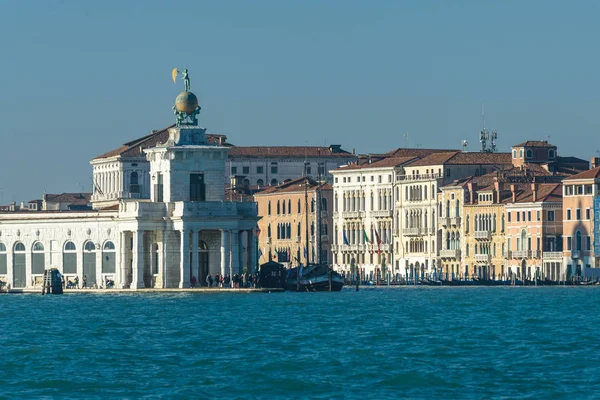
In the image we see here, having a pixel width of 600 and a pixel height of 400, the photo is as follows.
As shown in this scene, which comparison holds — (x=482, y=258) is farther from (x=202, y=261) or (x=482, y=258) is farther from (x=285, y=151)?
(x=202, y=261)

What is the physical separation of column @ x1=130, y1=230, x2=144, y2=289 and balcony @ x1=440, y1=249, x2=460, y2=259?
44.5m

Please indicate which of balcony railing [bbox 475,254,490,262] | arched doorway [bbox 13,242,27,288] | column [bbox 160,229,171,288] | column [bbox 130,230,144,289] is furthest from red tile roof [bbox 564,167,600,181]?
arched doorway [bbox 13,242,27,288]

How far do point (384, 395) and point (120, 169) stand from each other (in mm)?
131945

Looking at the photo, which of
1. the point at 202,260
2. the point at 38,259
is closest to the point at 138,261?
the point at 202,260

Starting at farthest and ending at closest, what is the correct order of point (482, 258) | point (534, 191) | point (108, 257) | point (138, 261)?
point (482, 258) < point (534, 191) < point (108, 257) < point (138, 261)

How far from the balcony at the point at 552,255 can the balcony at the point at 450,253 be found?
34.5 ft

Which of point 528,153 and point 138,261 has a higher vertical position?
point 528,153

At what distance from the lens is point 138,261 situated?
115 m

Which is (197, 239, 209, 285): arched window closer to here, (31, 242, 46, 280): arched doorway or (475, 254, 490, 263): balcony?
(31, 242, 46, 280): arched doorway

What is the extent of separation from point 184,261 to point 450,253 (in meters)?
46.1

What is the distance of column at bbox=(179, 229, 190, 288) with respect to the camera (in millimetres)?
113000

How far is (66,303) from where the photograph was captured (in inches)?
4035

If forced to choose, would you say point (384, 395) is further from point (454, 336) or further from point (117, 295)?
point (117, 295)

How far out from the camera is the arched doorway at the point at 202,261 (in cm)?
11538
